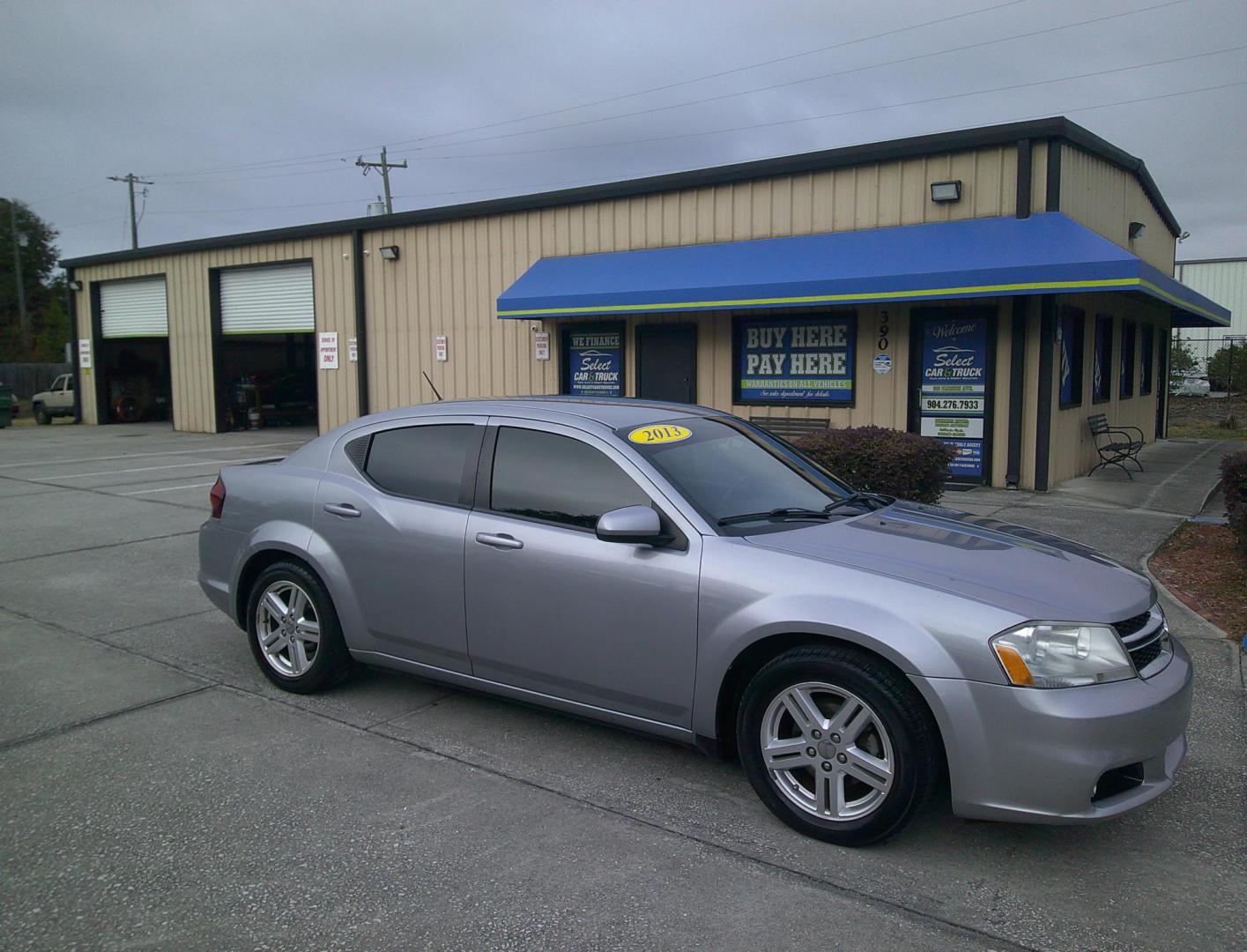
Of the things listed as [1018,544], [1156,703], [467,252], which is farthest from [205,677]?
[467,252]

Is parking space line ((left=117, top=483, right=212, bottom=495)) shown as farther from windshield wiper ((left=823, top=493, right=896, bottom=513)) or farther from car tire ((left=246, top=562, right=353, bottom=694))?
windshield wiper ((left=823, top=493, right=896, bottom=513))

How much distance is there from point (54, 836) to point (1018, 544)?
403 centimetres

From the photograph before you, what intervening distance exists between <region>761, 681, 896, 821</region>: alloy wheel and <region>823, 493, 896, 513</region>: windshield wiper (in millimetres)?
1151

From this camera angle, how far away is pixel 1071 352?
1429 centimetres

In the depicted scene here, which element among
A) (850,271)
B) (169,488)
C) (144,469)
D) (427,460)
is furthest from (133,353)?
(427,460)

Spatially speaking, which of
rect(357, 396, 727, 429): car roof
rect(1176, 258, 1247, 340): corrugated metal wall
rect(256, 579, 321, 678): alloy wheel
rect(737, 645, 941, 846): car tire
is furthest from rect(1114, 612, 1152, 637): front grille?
rect(1176, 258, 1247, 340): corrugated metal wall

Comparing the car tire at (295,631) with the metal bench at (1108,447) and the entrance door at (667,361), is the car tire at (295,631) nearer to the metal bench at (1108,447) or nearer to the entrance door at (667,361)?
the entrance door at (667,361)

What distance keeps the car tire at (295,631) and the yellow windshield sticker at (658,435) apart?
1.91 m

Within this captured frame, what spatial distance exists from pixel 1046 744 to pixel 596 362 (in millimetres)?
14379

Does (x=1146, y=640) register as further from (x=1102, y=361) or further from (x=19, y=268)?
(x=19, y=268)

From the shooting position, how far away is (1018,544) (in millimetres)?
4234

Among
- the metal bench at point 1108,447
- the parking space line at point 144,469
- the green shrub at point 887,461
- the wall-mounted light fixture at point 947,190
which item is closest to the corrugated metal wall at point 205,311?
the parking space line at point 144,469

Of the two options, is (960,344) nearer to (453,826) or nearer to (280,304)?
(453,826)

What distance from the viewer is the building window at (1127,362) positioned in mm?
18391
